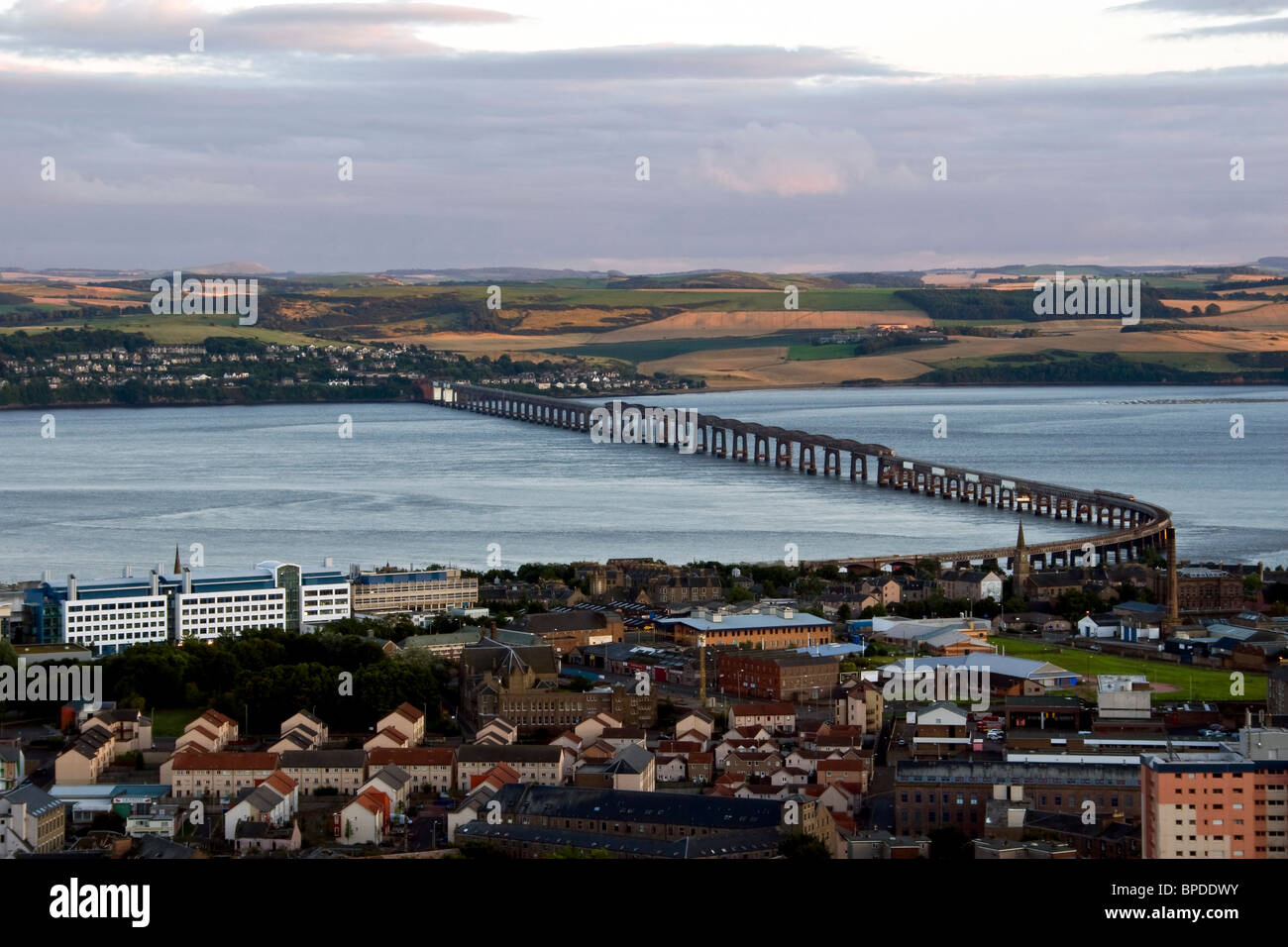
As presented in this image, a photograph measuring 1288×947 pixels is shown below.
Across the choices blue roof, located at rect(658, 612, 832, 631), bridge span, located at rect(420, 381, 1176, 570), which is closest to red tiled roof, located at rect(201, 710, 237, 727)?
blue roof, located at rect(658, 612, 832, 631)

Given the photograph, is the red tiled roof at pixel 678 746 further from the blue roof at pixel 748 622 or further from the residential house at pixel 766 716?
the blue roof at pixel 748 622

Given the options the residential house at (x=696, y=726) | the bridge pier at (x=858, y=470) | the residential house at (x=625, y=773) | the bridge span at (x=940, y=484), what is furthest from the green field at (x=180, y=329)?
the residential house at (x=625, y=773)

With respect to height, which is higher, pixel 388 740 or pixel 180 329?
pixel 180 329

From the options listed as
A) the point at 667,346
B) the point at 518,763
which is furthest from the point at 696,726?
the point at 667,346

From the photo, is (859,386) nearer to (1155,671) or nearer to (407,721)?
(1155,671)
